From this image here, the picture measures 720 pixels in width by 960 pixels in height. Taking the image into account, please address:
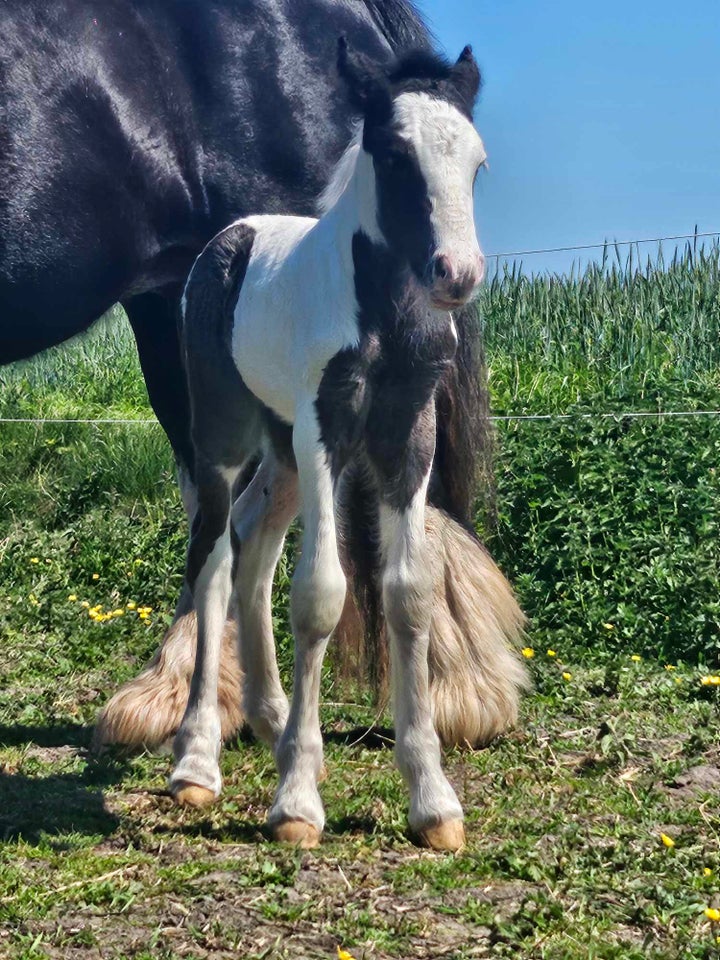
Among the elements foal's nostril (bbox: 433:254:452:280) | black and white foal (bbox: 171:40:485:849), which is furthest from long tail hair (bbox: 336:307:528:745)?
foal's nostril (bbox: 433:254:452:280)

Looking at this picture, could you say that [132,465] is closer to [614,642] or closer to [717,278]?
[614,642]

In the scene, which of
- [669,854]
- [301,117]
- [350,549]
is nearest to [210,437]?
[350,549]

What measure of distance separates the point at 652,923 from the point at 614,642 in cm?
250

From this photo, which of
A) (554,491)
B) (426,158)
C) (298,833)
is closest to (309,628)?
(298,833)

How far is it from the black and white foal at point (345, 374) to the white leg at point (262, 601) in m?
0.08

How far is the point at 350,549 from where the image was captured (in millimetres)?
4113

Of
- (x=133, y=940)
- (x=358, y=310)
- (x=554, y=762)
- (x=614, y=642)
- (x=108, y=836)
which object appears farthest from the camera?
(x=614, y=642)

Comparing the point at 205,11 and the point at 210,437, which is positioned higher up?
the point at 205,11

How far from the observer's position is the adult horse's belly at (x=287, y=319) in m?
3.21

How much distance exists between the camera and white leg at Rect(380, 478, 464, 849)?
332cm

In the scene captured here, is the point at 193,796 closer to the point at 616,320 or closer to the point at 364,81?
the point at 364,81

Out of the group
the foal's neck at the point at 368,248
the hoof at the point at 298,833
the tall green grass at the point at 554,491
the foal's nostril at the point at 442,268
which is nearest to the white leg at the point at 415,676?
the hoof at the point at 298,833

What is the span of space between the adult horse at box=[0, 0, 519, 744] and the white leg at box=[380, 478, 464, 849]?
0.73 m

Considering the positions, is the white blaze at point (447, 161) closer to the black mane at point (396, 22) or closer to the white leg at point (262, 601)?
the white leg at point (262, 601)
